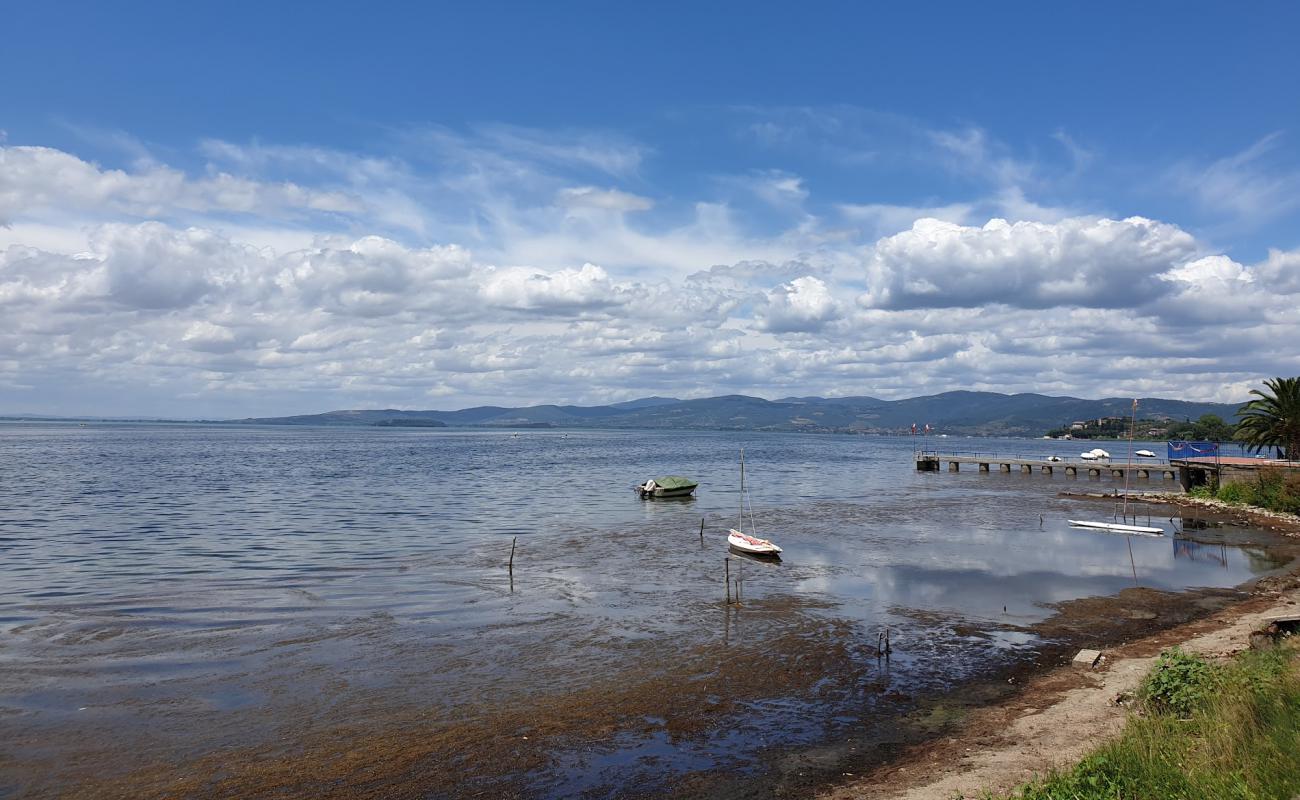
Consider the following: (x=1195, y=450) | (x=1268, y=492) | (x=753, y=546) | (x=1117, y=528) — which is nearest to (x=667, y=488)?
(x=753, y=546)

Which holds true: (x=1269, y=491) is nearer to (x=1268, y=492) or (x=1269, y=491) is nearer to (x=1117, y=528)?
(x=1268, y=492)

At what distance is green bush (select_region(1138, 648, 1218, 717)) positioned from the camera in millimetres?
14602

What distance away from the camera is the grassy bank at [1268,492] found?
51.2m

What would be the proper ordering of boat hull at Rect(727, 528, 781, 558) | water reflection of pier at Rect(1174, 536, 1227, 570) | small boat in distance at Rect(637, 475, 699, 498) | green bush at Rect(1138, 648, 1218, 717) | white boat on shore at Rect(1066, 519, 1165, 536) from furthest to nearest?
small boat in distance at Rect(637, 475, 699, 498) < white boat on shore at Rect(1066, 519, 1165, 536) < water reflection of pier at Rect(1174, 536, 1227, 570) < boat hull at Rect(727, 528, 781, 558) < green bush at Rect(1138, 648, 1218, 717)

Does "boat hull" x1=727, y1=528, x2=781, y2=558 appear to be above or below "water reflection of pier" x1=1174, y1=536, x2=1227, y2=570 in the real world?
above

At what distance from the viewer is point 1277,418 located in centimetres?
5941

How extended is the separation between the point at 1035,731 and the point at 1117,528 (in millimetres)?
38077

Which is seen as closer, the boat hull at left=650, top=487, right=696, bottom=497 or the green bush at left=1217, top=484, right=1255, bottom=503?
the green bush at left=1217, top=484, right=1255, bottom=503

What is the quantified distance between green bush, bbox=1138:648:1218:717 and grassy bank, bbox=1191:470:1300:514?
Result: 45.4 m

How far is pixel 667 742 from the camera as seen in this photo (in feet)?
52.2

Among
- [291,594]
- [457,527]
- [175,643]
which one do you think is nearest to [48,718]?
[175,643]


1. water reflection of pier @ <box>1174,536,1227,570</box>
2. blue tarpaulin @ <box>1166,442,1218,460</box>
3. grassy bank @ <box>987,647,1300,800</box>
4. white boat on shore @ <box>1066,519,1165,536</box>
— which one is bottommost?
water reflection of pier @ <box>1174,536,1227,570</box>

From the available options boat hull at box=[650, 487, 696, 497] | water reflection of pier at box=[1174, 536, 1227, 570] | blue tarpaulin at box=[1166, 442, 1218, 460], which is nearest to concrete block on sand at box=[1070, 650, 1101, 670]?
water reflection of pier at box=[1174, 536, 1227, 570]

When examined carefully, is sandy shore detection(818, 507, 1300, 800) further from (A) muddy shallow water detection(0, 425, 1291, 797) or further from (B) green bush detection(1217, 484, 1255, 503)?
(B) green bush detection(1217, 484, 1255, 503)
